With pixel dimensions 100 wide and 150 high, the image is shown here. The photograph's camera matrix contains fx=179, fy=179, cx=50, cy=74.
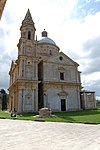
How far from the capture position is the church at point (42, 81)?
29.8 meters

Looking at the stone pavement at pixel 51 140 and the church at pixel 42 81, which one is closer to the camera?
the stone pavement at pixel 51 140

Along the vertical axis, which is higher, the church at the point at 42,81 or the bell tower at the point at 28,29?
the bell tower at the point at 28,29

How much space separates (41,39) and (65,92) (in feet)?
50.9

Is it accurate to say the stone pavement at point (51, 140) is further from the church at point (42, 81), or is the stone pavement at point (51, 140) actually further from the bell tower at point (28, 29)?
the bell tower at point (28, 29)

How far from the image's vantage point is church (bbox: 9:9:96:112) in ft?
97.6

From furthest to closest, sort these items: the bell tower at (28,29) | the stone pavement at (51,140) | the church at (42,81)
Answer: the bell tower at (28,29)
the church at (42,81)
the stone pavement at (51,140)

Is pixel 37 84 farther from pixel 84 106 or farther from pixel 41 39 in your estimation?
pixel 41 39

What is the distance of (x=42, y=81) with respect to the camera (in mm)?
31734

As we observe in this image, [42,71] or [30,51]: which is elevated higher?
Answer: [30,51]

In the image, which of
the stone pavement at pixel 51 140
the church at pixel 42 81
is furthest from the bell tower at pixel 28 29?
the stone pavement at pixel 51 140

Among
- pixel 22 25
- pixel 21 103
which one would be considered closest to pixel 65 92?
pixel 21 103

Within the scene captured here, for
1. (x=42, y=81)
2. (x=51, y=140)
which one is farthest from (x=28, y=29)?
(x=51, y=140)

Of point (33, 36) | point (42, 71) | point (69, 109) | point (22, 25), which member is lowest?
point (69, 109)

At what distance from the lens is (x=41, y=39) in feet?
139
